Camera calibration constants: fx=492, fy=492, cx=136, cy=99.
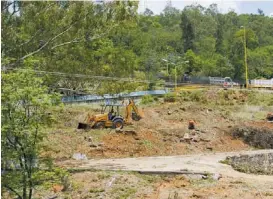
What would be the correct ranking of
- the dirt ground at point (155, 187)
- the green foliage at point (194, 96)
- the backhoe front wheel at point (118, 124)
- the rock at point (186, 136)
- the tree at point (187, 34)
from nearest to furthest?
1. the dirt ground at point (155, 187)
2. the rock at point (186, 136)
3. the backhoe front wheel at point (118, 124)
4. the green foliage at point (194, 96)
5. the tree at point (187, 34)

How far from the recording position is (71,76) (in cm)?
1892

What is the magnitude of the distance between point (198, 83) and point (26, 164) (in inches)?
1580

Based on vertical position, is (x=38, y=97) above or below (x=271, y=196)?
above

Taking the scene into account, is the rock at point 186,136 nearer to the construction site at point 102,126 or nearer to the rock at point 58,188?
A: the construction site at point 102,126

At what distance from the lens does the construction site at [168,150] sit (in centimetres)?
1418

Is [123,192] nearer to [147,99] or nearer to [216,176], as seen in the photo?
[216,176]

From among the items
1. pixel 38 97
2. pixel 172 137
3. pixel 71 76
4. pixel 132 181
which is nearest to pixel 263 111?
pixel 172 137

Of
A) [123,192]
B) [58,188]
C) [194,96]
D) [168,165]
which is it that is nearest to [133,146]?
[168,165]

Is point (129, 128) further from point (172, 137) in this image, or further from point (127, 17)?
point (127, 17)

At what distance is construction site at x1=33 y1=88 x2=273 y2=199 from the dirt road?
0.09ft

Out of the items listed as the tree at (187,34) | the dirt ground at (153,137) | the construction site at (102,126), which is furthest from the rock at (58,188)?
the tree at (187,34)

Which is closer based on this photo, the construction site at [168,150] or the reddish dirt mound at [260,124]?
the construction site at [168,150]

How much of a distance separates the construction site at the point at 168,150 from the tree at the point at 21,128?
0.88 metres

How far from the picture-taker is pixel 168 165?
58.0 ft
